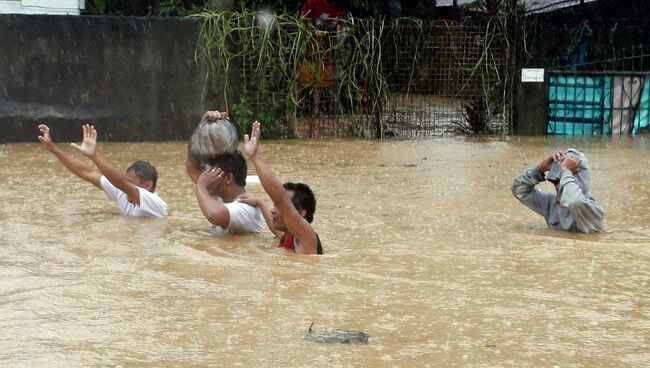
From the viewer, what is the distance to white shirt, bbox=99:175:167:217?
9.09 meters

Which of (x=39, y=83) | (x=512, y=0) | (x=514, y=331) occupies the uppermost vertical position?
(x=512, y=0)

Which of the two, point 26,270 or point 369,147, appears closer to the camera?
point 26,270

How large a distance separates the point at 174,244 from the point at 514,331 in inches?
120

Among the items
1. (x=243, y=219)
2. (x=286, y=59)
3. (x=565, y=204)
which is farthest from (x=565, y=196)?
(x=286, y=59)

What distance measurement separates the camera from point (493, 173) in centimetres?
1215

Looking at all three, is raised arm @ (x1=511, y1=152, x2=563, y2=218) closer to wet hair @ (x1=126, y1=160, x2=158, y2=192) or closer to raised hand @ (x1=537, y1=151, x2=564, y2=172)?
raised hand @ (x1=537, y1=151, x2=564, y2=172)

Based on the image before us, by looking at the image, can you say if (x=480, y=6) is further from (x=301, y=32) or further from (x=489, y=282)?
(x=489, y=282)

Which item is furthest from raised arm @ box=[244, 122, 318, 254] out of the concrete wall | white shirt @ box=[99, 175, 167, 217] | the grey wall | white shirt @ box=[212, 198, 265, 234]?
the concrete wall

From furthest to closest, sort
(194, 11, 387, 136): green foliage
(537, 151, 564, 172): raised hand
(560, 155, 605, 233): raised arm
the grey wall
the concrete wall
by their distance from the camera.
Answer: the concrete wall → (194, 11, 387, 136): green foliage → the grey wall → (537, 151, 564, 172): raised hand → (560, 155, 605, 233): raised arm

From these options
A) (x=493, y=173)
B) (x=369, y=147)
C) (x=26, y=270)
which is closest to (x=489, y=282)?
(x=26, y=270)

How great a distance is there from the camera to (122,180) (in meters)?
9.10

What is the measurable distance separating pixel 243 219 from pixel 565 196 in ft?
7.96

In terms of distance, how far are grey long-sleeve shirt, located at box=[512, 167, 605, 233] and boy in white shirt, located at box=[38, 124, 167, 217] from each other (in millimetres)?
2949

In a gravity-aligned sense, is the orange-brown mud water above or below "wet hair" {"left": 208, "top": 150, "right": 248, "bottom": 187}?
below
